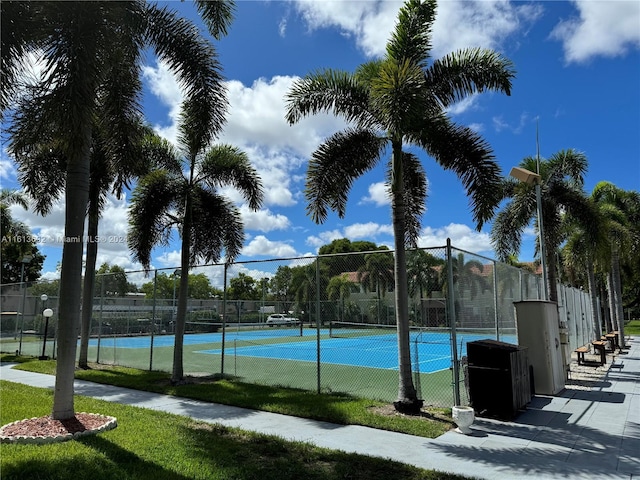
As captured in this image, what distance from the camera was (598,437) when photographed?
7.06 m

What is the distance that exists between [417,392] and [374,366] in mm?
7863

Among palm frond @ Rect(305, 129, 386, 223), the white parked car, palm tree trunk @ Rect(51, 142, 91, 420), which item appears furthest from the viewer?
the white parked car

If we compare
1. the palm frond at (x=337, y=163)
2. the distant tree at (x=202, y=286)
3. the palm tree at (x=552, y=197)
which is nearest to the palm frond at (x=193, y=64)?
the palm frond at (x=337, y=163)

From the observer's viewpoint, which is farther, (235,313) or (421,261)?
(235,313)

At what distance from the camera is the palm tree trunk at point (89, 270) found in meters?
15.2

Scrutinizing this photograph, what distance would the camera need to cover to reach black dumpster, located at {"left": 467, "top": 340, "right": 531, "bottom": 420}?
8.25m

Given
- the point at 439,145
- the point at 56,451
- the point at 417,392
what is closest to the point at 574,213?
the point at 439,145

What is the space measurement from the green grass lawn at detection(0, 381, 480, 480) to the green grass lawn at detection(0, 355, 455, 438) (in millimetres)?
1637

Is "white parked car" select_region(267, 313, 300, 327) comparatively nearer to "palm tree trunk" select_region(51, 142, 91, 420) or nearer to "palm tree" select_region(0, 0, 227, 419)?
"palm tree" select_region(0, 0, 227, 419)

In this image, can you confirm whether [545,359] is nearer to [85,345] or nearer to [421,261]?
[421,261]

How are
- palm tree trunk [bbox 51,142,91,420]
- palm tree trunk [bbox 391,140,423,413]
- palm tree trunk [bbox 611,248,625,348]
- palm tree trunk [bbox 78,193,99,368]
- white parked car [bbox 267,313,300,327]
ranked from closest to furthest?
palm tree trunk [bbox 51,142,91,420] → palm tree trunk [bbox 391,140,423,413] → white parked car [bbox 267,313,300,327] → palm tree trunk [bbox 78,193,99,368] → palm tree trunk [bbox 611,248,625,348]

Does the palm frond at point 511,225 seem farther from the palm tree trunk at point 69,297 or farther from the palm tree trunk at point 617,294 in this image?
the palm tree trunk at point 69,297

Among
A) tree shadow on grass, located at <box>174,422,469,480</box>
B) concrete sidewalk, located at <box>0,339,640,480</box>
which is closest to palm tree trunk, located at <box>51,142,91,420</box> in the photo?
tree shadow on grass, located at <box>174,422,469,480</box>

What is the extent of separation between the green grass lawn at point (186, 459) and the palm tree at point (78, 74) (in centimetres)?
132
